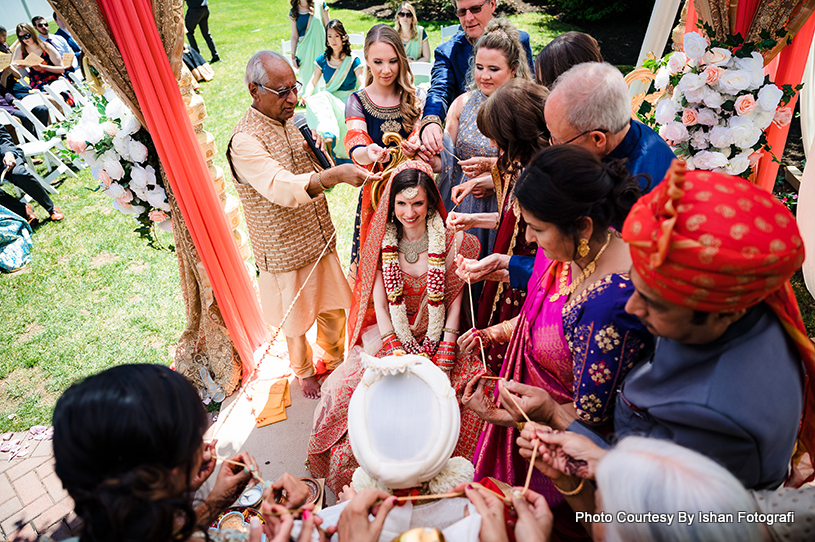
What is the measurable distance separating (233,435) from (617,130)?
11.3 feet

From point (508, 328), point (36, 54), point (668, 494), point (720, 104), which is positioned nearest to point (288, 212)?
point (508, 328)

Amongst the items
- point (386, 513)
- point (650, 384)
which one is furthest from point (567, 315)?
point (386, 513)

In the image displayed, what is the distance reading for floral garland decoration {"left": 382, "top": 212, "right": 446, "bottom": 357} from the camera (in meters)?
2.93

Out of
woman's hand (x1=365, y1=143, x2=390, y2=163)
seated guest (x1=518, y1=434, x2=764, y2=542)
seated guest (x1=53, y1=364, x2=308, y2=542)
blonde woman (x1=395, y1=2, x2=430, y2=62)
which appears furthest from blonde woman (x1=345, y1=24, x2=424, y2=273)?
blonde woman (x1=395, y1=2, x2=430, y2=62)

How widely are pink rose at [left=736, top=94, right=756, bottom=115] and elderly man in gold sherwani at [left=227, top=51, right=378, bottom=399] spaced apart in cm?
240

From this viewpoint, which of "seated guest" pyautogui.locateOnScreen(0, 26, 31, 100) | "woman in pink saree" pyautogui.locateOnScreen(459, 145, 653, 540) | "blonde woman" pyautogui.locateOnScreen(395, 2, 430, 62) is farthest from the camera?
"blonde woman" pyautogui.locateOnScreen(395, 2, 430, 62)

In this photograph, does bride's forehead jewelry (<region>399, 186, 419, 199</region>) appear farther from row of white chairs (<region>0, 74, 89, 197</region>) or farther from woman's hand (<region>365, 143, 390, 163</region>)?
row of white chairs (<region>0, 74, 89, 197</region>)

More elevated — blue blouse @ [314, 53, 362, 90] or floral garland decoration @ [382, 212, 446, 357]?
blue blouse @ [314, 53, 362, 90]

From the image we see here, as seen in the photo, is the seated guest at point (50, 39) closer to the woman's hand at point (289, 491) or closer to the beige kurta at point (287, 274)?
the beige kurta at point (287, 274)

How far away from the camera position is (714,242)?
3.72 feet

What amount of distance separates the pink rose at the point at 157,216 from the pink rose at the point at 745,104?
404 cm

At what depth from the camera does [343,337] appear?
429cm

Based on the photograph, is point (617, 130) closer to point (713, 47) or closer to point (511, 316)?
point (511, 316)

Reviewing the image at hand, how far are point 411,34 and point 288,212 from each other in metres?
6.72
